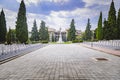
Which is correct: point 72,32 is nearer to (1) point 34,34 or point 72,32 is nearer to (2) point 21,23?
(1) point 34,34

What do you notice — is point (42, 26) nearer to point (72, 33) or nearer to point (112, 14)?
point (72, 33)

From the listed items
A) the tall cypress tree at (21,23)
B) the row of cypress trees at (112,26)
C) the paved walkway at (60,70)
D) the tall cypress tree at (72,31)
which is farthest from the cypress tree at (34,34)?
the paved walkway at (60,70)

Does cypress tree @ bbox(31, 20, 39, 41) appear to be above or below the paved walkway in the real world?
above

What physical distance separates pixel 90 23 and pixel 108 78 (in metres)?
69.4

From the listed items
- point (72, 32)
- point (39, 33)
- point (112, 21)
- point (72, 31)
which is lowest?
point (39, 33)

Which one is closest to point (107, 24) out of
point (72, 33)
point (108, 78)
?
point (72, 33)

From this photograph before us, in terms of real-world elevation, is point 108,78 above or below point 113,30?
below

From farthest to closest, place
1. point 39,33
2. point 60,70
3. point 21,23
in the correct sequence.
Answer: point 39,33
point 21,23
point 60,70

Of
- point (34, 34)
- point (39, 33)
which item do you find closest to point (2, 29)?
point (34, 34)

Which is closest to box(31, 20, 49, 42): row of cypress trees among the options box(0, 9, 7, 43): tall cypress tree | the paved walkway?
box(0, 9, 7, 43): tall cypress tree

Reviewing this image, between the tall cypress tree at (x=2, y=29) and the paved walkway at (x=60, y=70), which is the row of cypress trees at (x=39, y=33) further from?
the paved walkway at (x=60, y=70)

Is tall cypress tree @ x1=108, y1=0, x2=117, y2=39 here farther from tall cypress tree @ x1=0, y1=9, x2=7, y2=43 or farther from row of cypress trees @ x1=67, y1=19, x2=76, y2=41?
row of cypress trees @ x1=67, y1=19, x2=76, y2=41

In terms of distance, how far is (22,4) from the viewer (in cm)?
3906

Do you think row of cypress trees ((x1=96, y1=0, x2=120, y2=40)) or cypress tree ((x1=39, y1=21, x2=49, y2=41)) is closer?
row of cypress trees ((x1=96, y1=0, x2=120, y2=40))
